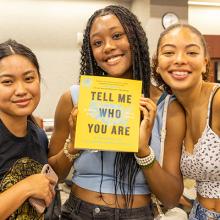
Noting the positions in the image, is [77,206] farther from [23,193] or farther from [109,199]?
[23,193]

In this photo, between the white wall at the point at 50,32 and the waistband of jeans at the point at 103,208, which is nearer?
the waistband of jeans at the point at 103,208

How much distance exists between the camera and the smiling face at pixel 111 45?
4.32 ft

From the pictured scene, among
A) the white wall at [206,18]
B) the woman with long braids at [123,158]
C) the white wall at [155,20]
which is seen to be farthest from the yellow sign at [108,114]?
the white wall at [206,18]

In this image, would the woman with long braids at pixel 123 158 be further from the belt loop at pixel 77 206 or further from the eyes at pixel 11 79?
the eyes at pixel 11 79

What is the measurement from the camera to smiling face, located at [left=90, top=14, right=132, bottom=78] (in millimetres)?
1315

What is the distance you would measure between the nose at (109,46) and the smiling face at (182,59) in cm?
20

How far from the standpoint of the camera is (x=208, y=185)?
1.36 m

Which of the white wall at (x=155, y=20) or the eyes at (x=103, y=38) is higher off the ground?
the white wall at (x=155, y=20)

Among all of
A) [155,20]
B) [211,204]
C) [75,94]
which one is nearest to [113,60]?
[75,94]

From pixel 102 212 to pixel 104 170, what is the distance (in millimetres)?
156

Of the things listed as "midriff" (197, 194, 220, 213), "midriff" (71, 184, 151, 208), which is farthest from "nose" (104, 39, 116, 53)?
"midriff" (197, 194, 220, 213)

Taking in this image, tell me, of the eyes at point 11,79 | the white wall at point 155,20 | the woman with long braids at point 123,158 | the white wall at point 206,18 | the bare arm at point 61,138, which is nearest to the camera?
the eyes at point 11,79

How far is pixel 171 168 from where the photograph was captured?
137cm

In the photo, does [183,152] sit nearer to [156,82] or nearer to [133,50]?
[156,82]
